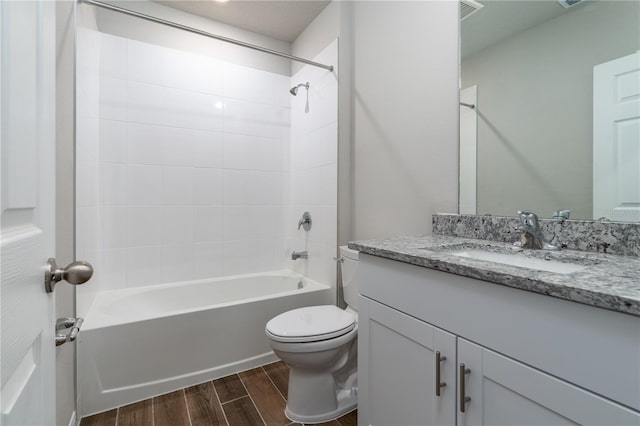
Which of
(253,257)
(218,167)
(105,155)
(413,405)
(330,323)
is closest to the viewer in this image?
(413,405)

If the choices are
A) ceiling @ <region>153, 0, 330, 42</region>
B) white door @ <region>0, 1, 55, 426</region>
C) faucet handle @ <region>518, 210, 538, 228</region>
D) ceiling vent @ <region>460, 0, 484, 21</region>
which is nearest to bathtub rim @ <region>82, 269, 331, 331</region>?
white door @ <region>0, 1, 55, 426</region>

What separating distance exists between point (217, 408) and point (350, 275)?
974 millimetres

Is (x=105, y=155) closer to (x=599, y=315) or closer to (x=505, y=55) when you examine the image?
(x=505, y=55)

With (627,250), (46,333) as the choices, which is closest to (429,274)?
(627,250)

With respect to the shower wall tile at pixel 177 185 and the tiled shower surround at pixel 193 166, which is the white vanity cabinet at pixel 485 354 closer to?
the tiled shower surround at pixel 193 166

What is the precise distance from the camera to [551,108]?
117 centimetres

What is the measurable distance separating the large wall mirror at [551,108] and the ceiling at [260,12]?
1.30 meters

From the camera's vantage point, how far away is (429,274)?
932mm

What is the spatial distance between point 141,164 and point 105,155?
0.22m

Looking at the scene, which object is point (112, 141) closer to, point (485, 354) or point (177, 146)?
point (177, 146)

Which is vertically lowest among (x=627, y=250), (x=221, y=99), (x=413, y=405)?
(x=413, y=405)

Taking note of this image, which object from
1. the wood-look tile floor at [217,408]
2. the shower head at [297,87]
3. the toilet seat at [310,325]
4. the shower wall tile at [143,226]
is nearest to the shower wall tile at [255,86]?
the shower head at [297,87]

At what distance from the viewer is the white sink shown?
933mm

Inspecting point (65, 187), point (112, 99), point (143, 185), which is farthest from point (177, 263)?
point (112, 99)
